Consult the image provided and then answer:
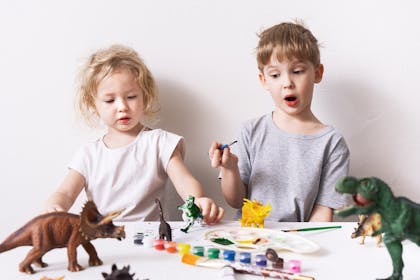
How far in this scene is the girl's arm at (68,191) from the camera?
113 centimetres

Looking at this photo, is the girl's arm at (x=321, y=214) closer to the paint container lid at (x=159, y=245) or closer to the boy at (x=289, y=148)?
the boy at (x=289, y=148)

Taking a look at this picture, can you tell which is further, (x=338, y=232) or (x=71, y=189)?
(x=71, y=189)

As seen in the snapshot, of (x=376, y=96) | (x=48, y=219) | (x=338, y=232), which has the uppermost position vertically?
(x=376, y=96)

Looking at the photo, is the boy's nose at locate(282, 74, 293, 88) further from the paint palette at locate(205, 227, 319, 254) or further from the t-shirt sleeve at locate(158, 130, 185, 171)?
the paint palette at locate(205, 227, 319, 254)

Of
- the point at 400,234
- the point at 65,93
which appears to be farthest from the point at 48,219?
the point at 65,93

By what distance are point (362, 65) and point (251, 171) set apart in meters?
0.40

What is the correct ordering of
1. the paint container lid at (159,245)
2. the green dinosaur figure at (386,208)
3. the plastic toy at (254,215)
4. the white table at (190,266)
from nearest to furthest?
the green dinosaur figure at (386,208) < the white table at (190,266) < the paint container lid at (159,245) < the plastic toy at (254,215)

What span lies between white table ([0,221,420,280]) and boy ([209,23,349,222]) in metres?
0.30

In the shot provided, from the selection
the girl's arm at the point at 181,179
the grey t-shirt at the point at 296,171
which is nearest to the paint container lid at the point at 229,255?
the girl's arm at the point at 181,179

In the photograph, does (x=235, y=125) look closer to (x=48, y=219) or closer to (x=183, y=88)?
(x=183, y=88)

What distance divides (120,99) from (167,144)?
16cm

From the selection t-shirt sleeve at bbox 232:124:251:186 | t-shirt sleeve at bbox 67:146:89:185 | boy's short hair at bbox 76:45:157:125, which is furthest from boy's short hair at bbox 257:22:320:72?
t-shirt sleeve at bbox 67:146:89:185

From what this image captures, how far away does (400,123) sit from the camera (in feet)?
4.16

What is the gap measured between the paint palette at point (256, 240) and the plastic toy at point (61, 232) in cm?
21
